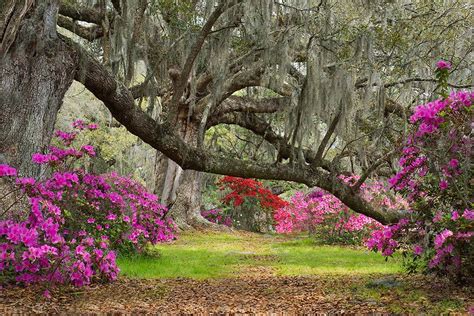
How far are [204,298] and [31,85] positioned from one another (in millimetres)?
2672

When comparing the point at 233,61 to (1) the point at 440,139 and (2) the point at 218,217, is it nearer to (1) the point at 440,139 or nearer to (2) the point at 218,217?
(1) the point at 440,139

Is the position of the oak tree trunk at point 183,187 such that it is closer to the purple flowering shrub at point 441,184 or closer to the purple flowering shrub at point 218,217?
the purple flowering shrub at point 218,217

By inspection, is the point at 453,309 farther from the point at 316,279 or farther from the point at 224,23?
the point at 224,23

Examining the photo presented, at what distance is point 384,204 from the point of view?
37.7 feet

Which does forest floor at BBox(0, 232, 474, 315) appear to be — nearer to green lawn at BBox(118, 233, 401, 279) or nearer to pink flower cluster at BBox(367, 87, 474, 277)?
Answer: green lawn at BBox(118, 233, 401, 279)

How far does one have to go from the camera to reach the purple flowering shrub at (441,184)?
4453mm

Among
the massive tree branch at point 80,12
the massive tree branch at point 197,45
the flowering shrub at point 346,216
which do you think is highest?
the massive tree branch at point 80,12

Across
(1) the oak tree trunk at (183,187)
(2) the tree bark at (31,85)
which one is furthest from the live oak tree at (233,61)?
(1) the oak tree trunk at (183,187)

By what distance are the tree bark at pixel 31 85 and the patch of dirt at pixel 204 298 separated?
1.42m

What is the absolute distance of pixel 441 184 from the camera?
473 cm

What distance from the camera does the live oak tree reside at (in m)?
5.35

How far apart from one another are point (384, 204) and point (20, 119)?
826 centimetres

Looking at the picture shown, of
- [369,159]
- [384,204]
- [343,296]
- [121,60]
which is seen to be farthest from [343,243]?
[343,296]

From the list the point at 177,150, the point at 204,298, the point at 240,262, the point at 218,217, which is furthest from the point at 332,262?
the point at 218,217
